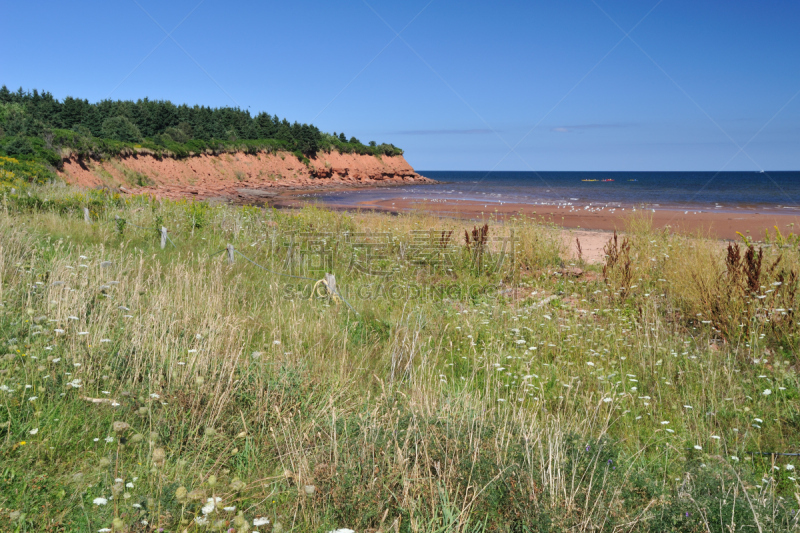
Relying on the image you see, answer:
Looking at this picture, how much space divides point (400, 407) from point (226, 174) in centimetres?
4533

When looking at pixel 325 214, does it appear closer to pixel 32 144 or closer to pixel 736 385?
pixel 736 385

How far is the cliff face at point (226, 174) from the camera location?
3183 cm

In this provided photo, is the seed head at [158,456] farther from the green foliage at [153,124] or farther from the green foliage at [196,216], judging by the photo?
the green foliage at [153,124]

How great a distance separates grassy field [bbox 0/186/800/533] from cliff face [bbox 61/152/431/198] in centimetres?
2810

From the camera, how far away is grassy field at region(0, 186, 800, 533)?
6.98ft

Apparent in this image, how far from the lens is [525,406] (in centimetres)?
372

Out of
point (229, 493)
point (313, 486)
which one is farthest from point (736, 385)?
point (229, 493)

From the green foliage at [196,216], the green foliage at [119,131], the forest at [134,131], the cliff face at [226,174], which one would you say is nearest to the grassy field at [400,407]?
the green foliage at [196,216]

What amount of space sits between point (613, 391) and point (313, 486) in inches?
108

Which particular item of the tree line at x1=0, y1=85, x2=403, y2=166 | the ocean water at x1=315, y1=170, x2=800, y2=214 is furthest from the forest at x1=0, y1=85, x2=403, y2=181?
the ocean water at x1=315, y1=170, x2=800, y2=214

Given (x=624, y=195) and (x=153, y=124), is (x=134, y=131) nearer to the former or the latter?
(x=153, y=124)

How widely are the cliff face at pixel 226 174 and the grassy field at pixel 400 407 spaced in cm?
2810

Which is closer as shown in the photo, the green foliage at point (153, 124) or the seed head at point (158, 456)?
the seed head at point (158, 456)

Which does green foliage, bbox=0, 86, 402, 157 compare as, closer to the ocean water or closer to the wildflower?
the ocean water
